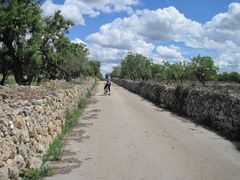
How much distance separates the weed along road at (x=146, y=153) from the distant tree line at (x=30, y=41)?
14660 mm

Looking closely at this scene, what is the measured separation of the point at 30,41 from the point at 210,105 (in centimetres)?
1690

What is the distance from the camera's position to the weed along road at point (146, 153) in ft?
26.4

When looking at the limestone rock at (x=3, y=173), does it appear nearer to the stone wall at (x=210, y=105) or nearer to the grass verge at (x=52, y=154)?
the grass verge at (x=52, y=154)

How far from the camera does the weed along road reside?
8039 millimetres

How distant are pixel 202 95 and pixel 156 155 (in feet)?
26.5

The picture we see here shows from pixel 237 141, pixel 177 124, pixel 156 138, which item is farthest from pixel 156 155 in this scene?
pixel 177 124

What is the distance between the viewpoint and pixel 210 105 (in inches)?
619

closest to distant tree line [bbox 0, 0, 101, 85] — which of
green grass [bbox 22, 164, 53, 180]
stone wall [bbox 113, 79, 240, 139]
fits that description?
stone wall [bbox 113, 79, 240, 139]

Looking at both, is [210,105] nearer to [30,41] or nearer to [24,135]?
[24,135]

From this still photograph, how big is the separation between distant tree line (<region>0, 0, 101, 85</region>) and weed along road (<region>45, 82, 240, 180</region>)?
14.7 meters

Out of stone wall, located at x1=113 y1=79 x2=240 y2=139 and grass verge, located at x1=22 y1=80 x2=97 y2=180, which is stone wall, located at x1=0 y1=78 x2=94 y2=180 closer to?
grass verge, located at x1=22 y1=80 x2=97 y2=180

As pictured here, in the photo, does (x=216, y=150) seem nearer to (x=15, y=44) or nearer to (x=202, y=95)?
(x=202, y=95)

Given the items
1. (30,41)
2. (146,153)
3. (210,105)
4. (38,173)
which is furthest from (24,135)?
(30,41)

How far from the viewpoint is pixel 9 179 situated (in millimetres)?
6480
